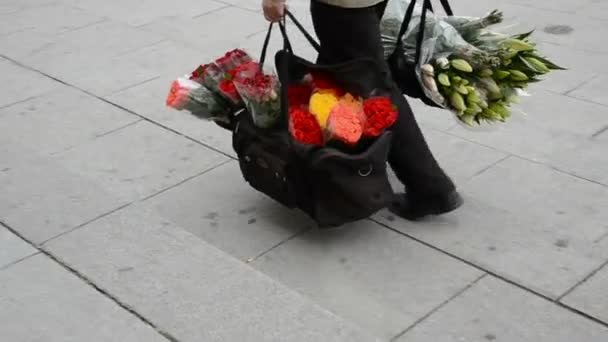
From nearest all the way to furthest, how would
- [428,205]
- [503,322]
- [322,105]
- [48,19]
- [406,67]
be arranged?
[503,322]
[322,105]
[406,67]
[428,205]
[48,19]

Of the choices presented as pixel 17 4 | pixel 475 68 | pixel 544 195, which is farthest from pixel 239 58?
pixel 17 4

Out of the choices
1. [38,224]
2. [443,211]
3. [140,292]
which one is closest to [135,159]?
[38,224]

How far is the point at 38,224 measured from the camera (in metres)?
4.23

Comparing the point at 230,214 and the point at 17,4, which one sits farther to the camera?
the point at 17,4

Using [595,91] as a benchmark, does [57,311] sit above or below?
below

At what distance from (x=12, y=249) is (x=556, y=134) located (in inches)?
108

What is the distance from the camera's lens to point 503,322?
3393 mm

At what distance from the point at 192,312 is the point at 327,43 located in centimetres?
124

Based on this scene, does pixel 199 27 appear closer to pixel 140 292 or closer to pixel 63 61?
pixel 63 61

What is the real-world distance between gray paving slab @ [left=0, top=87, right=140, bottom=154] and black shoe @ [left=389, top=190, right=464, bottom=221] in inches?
73.9

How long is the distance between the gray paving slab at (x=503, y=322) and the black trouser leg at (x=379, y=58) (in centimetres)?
65

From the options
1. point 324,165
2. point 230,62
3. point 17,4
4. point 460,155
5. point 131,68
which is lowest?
point 17,4

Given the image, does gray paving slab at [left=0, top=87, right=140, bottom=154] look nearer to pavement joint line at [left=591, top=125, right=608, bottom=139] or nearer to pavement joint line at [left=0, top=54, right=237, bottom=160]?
pavement joint line at [left=0, top=54, right=237, bottom=160]

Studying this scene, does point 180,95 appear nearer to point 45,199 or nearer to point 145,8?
point 45,199
